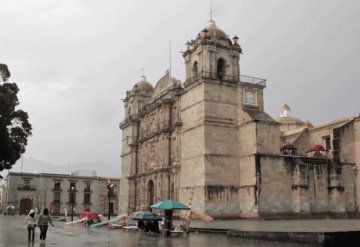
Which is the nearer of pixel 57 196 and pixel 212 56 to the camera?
pixel 212 56

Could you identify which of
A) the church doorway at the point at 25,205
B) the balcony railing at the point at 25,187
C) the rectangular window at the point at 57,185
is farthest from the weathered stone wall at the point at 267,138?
the church doorway at the point at 25,205

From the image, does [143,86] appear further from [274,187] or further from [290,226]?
[290,226]

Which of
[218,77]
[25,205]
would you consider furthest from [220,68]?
[25,205]

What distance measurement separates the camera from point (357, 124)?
129ft

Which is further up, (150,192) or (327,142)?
(327,142)

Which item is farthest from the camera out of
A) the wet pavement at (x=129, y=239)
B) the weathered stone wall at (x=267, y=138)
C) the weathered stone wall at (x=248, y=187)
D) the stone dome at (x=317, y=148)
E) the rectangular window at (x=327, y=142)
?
the rectangular window at (x=327, y=142)

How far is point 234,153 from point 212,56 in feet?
26.7

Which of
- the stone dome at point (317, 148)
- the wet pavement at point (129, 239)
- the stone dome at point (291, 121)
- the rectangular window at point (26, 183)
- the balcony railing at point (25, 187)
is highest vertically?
the stone dome at point (291, 121)

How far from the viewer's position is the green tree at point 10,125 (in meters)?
20.8

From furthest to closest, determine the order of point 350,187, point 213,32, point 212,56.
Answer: point 350,187 → point 213,32 → point 212,56

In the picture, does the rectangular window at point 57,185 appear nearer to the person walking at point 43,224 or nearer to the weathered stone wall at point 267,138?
the weathered stone wall at point 267,138

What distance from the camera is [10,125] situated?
71.8 ft

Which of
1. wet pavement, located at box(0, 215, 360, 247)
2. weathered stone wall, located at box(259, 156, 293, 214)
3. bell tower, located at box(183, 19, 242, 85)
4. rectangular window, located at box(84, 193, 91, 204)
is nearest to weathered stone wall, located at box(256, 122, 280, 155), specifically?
weathered stone wall, located at box(259, 156, 293, 214)

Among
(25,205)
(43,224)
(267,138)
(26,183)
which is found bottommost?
(25,205)
